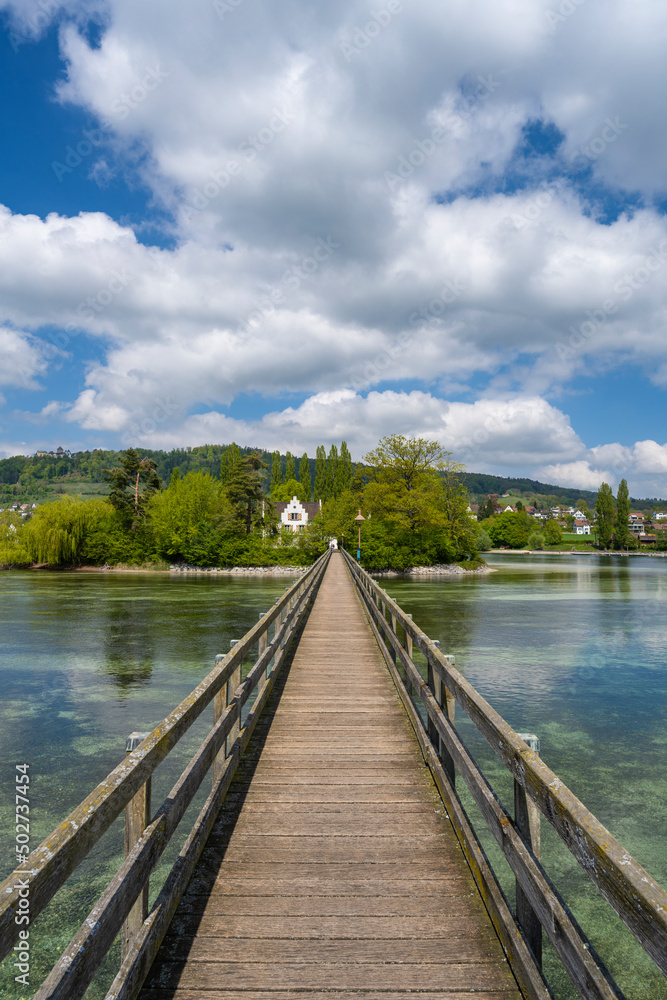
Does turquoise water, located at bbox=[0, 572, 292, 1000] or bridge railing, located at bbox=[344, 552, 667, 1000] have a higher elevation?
bridge railing, located at bbox=[344, 552, 667, 1000]

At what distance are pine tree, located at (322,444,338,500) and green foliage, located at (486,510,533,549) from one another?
42.2 m

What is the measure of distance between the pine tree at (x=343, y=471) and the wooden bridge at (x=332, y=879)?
77.5 meters

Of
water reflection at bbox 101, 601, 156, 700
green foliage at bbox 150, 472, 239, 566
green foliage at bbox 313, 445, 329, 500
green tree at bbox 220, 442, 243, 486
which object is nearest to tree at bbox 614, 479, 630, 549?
green foliage at bbox 313, 445, 329, 500

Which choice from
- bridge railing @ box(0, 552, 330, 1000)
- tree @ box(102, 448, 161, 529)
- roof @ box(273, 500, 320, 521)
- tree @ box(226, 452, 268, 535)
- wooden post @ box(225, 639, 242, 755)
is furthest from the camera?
roof @ box(273, 500, 320, 521)

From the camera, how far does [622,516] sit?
101688 mm

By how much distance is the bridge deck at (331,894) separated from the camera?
2531mm

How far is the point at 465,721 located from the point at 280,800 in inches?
294

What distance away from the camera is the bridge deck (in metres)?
2.53

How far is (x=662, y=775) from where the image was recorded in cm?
833

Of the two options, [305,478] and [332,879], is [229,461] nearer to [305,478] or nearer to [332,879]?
[305,478]

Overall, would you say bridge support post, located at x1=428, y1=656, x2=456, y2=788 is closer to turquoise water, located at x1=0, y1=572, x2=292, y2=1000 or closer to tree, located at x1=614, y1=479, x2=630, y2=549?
turquoise water, located at x1=0, y1=572, x2=292, y2=1000

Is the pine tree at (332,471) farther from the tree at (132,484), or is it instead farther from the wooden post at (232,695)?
the wooden post at (232,695)

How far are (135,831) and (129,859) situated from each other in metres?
0.29

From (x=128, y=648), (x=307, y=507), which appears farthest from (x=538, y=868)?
(x=307, y=507)
